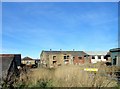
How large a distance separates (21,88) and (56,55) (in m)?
36.3

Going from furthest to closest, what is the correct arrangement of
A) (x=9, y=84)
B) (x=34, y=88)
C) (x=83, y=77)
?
(x=83, y=77)
(x=34, y=88)
(x=9, y=84)

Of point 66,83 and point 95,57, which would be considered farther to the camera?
point 95,57

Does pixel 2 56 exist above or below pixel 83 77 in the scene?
above

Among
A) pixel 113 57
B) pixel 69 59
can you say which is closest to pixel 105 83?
pixel 113 57

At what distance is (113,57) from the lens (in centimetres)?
2819

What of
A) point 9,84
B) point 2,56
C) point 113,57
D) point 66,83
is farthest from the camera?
point 113,57

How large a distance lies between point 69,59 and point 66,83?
35.7 metres

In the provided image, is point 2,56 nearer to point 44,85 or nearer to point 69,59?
point 44,85

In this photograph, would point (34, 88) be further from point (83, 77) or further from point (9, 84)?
point (83, 77)

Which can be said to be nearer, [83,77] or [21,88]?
[21,88]

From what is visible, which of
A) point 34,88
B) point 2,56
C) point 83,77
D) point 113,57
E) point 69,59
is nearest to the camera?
point 34,88

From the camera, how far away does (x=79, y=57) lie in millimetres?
42375

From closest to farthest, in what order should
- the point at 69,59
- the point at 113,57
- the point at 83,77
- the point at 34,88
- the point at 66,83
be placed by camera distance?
the point at 34,88 → the point at 66,83 → the point at 83,77 → the point at 113,57 → the point at 69,59

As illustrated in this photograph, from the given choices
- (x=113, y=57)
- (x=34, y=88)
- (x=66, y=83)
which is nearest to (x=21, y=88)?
(x=34, y=88)
